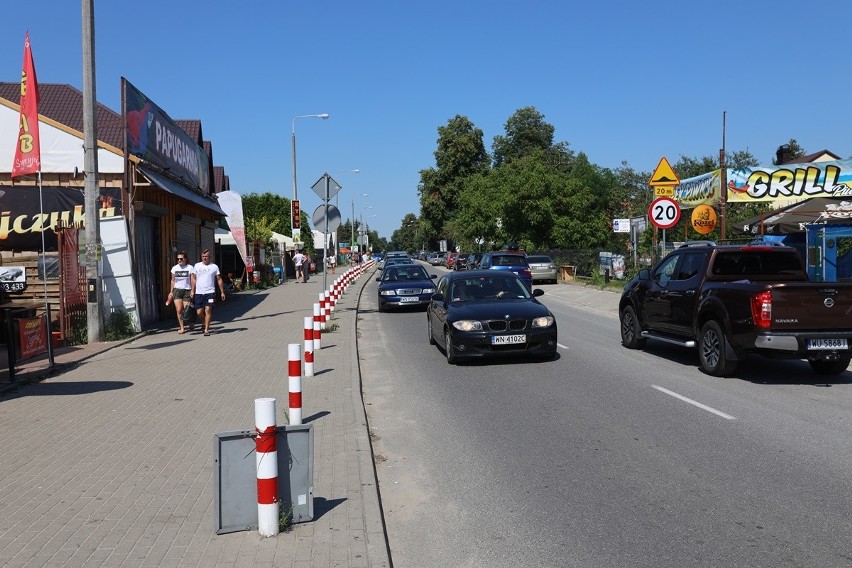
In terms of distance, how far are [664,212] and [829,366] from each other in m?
7.67

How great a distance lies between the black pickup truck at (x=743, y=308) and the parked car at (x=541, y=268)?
77.6 feet

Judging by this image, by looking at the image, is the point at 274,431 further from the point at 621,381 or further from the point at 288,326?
the point at 288,326

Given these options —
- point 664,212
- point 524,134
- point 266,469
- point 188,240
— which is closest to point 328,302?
point 188,240

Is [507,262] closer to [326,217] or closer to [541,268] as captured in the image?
[541,268]

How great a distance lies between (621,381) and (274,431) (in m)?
6.56

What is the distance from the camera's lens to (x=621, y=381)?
400 inches

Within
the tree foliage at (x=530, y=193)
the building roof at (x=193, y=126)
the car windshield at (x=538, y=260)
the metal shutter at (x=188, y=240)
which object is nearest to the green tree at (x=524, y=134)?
the tree foliage at (x=530, y=193)

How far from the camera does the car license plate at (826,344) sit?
938 centimetres

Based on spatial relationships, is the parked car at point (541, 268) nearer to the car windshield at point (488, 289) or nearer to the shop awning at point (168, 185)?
the shop awning at point (168, 185)

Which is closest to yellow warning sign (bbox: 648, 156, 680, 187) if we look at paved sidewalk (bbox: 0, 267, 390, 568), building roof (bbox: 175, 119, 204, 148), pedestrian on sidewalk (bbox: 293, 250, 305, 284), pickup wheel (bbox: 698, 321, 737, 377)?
pickup wheel (bbox: 698, 321, 737, 377)

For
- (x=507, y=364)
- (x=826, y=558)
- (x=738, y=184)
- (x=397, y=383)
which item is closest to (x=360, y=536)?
(x=826, y=558)

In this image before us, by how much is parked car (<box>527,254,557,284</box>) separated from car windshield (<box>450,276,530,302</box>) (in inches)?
933

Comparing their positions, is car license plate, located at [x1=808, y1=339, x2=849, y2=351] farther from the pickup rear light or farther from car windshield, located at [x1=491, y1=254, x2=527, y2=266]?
car windshield, located at [x1=491, y1=254, x2=527, y2=266]

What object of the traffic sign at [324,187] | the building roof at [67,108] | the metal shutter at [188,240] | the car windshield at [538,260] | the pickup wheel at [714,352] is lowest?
the pickup wheel at [714,352]
